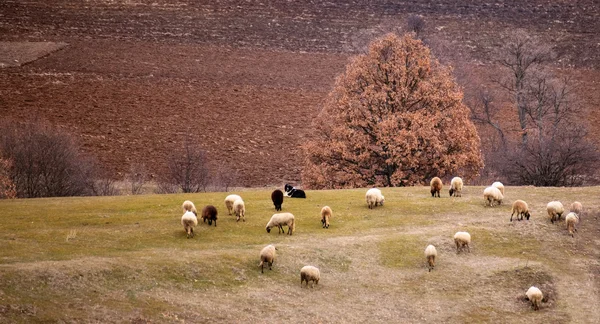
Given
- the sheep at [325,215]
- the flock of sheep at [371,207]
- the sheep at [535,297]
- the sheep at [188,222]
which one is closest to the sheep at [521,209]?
the flock of sheep at [371,207]

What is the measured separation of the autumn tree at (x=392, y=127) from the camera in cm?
5275

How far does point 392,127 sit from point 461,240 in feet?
67.2

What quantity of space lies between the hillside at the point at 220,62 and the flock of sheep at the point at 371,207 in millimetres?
31255

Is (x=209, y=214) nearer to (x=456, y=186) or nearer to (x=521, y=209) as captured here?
(x=521, y=209)

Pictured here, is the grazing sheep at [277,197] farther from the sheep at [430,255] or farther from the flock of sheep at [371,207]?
the sheep at [430,255]

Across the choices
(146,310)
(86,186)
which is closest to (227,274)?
(146,310)

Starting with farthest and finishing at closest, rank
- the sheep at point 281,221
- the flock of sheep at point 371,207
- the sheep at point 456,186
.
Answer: the sheep at point 456,186 → the sheep at point 281,221 → the flock of sheep at point 371,207

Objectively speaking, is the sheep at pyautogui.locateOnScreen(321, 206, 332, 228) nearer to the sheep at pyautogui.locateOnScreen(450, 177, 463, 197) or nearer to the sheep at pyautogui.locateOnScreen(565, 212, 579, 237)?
the sheep at pyautogui.locateOnScreen(450, 177, 463, 197)

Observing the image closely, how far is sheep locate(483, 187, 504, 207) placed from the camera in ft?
131

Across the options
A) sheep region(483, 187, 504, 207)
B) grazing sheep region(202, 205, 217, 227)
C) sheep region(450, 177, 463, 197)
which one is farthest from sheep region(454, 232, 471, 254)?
grazing sheep region(202, 205, 217, 227)

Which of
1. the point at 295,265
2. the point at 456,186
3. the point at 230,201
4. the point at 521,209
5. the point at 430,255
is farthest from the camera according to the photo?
the point at 456,186

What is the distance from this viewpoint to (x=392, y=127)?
2077 inches

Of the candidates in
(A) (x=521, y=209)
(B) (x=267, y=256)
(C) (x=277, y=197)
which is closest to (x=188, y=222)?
(B) (x=267, y=256)

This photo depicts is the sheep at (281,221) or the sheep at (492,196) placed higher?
the sheep at (492,196)
